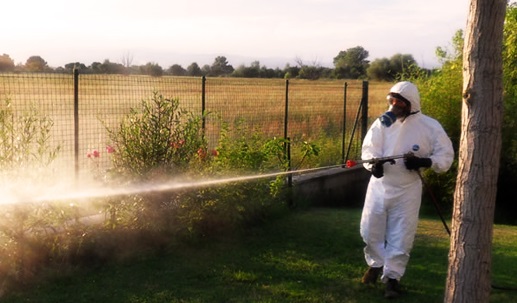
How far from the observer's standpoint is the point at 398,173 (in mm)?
5773

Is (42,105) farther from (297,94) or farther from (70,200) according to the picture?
(297,94)

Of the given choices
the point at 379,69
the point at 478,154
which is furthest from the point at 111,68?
the point at 379,69

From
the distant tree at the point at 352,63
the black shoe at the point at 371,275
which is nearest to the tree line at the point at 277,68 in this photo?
the distant tree at the point at 352,63

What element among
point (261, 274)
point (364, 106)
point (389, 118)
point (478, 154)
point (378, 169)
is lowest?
point (261, 274)

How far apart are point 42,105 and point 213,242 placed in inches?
100

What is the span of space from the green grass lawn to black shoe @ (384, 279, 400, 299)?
82 millimetres

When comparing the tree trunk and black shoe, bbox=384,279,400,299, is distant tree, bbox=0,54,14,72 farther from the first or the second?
the tree trunk

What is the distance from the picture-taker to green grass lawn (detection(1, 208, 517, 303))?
18.5 ft

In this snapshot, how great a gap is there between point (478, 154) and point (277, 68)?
→ 75.7ft

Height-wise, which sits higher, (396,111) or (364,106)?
(396,111)

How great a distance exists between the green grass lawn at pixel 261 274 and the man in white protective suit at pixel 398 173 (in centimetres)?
34

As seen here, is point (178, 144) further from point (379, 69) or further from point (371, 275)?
point (379, 69)

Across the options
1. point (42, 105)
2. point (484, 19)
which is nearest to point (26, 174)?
point (42, 105)

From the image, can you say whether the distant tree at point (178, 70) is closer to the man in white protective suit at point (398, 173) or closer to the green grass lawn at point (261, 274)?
the green grass lawn at point (261, 274)
